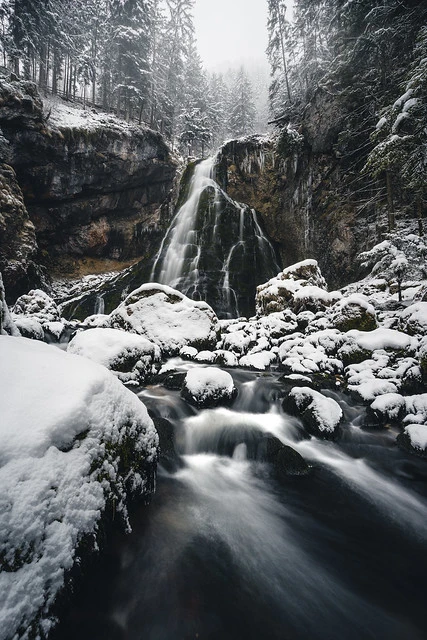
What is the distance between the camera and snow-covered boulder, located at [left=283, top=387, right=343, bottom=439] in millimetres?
5254

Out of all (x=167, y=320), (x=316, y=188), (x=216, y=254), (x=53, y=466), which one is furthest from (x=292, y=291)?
(x=53, y=466)

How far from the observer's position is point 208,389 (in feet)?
20.2

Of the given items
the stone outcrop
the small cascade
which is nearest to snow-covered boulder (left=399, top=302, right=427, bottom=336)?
the small cascade

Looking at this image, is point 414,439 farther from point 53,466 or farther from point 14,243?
point 14,243

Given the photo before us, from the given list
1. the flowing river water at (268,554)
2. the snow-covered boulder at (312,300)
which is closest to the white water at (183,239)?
the snow-covered boulder at (312,300)

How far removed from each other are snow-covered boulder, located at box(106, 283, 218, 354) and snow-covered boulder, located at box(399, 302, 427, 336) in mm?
5813

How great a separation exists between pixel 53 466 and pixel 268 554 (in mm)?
2617

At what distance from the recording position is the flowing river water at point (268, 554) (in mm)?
2238

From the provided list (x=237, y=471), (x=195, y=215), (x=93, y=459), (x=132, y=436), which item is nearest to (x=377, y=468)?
(x=237, y=471)

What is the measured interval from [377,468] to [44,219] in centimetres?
2921

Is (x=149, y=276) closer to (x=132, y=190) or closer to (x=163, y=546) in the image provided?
(x=132, y=190)

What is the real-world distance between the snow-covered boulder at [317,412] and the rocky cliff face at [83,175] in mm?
17890

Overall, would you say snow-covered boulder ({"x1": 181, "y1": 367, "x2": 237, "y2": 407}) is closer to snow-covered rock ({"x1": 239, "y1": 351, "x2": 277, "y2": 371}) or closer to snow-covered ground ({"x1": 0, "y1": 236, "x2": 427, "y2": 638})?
snow-covered ground ({"x1": 0, "y1": 236, "x2": 427, "y2": 638})

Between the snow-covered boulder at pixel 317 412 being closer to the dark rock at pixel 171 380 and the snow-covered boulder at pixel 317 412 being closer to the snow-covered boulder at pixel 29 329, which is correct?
the dark rock at pixel 171 380
